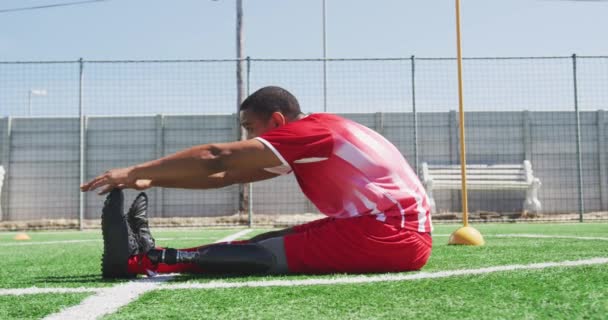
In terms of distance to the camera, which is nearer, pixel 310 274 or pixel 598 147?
pixel 310 274

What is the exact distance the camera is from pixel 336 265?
2834 millimetres

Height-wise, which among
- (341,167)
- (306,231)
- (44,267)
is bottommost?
(44,267)

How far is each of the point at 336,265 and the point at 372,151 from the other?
56 centimetres

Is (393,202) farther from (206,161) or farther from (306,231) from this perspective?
(206,161)

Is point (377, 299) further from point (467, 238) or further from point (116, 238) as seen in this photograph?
point (467, 238)

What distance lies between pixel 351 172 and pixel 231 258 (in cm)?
69

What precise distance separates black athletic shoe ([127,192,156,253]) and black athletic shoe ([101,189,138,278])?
0.22 ft

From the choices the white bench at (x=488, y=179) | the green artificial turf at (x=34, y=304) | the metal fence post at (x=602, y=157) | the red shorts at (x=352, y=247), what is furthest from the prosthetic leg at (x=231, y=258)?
the metal fence post at (x=602, y=157)

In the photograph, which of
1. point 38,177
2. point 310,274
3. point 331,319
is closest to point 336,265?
point 310,274

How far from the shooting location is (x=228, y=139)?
12008mm

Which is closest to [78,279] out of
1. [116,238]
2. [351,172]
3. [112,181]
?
[116,238]

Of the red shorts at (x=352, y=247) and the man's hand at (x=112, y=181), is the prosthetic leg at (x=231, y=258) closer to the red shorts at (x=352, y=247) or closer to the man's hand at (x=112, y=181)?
the red shorts at (x=352, y=247)

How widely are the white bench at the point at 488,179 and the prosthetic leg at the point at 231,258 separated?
31.6ft

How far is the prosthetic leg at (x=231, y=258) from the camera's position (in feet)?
9.28
